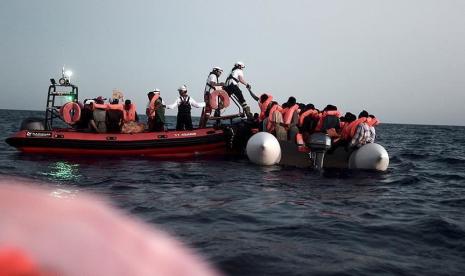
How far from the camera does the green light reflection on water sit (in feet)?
33.8

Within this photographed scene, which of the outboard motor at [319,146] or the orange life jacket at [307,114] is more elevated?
the orange life jacket at [307,114]

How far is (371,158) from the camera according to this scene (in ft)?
42.7

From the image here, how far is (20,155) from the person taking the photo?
15.4 meters

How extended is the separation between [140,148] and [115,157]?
0.96 meters

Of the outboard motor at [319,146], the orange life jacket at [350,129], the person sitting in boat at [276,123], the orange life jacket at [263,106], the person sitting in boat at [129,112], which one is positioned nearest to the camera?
the outboard motor at [319,146]

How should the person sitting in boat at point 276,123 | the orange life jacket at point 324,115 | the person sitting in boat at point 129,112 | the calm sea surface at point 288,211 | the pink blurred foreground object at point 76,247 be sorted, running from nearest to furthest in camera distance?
1. the pink blurred foreground object at point 76,247
2. the calm sea surface at point 288,211
3. the orange life jacket at point 324,115
4. the person sitting in boat at point 276,123
5. the person sitting in boat at point 129,112

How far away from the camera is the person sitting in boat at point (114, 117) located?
50.8 feet

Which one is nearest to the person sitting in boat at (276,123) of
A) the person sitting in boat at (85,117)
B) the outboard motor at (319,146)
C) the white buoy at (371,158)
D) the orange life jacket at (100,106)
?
the outboard motor at (319,146)

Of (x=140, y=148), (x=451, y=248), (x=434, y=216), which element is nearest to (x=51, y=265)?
(x=451, y=248)

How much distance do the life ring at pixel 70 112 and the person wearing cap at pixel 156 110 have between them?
2.62 meters

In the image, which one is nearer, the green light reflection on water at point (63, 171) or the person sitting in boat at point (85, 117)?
the green light reflection on water at point (63, 171)

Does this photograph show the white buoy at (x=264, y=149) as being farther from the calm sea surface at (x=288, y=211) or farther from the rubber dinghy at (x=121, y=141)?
the rubber dinghy at (x=121, y=141)

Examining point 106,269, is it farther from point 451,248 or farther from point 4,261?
point 451,248

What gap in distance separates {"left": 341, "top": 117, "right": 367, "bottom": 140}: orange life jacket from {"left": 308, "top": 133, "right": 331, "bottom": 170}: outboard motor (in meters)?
1.12
